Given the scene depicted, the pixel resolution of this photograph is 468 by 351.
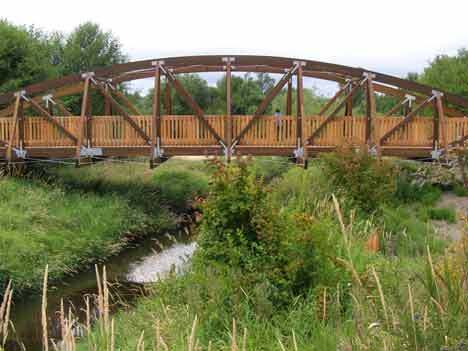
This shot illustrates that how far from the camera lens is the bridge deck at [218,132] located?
18.2 meters

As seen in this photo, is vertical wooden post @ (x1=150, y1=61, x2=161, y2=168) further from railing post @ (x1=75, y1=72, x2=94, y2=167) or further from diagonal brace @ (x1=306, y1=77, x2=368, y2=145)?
diagonal brace @ (x1=306, y1=77, x2=368, y2=145)

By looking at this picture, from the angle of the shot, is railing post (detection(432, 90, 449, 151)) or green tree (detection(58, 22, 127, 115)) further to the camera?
green tree (detection(58, 22, 127, 115))

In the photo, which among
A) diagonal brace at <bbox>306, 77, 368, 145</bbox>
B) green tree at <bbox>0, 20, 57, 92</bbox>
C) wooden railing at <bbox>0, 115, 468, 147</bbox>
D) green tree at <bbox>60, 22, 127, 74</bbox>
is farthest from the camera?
green tree at <bbox>60, 22, 127, 74</bbox>

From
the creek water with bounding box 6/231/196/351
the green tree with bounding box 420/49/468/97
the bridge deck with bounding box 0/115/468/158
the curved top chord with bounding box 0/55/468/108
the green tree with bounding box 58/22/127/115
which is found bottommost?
the creek water with bounding box 6/231/196/351

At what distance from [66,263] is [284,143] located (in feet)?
27.3

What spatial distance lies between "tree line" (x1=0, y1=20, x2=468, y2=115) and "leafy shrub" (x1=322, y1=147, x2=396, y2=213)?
55.3ft

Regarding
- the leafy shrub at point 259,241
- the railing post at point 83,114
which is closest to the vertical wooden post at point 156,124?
the railing post at point 83,114

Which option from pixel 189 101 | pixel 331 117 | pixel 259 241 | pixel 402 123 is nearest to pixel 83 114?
pixel 189 101

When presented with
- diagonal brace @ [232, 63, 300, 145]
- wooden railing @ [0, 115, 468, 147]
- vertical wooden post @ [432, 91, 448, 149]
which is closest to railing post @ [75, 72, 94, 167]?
wooden railing @ [0, 115, 468, 147]

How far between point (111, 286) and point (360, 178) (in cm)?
519

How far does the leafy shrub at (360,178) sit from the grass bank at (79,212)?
621cm

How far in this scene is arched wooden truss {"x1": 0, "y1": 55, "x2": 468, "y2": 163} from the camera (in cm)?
1806

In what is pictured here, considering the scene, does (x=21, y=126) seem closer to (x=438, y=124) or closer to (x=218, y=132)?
(x=218, y=132)

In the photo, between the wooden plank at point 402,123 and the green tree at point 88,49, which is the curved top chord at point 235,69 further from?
the green tree at point 88,49
